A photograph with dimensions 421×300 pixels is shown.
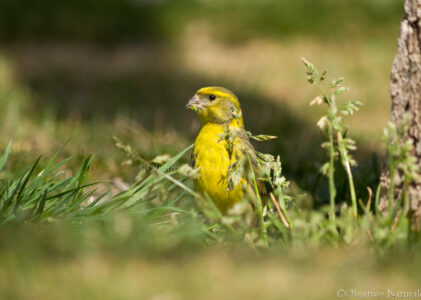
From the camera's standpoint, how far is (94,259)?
8.70ft

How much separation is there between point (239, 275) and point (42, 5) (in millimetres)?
7790

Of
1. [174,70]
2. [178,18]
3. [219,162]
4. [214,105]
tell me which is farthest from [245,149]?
[178,18]

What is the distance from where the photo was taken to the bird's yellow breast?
389cm

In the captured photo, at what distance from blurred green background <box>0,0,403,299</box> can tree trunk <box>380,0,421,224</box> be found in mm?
891

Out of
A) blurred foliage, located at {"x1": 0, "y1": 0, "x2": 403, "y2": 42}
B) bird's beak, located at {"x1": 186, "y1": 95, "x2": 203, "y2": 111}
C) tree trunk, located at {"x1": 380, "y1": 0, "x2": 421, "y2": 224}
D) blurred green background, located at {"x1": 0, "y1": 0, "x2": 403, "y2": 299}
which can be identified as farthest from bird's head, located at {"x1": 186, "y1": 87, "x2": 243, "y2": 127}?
blurred foliage, located at {"x1": 0, "y1": 0, "x2": 403, "y2": 42}

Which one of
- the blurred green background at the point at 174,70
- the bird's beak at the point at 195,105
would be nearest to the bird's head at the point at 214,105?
the bird's beak at the point at 195,105

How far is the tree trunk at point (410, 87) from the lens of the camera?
128 inches

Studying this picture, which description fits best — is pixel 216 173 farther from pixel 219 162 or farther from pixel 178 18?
pixel 178 18

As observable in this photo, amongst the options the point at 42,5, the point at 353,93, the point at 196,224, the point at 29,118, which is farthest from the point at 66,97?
the point at 196,224

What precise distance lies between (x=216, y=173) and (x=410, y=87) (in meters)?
1.20

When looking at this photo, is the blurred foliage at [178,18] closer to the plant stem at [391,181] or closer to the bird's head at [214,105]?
the bird's head at [214,105]

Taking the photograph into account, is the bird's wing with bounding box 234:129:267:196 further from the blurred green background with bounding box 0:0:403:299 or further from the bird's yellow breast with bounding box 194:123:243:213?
the blurred green background with bounding box 0:0:403:299

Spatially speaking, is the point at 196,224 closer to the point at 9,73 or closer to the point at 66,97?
the point at 66,97

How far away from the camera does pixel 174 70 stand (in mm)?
8477
